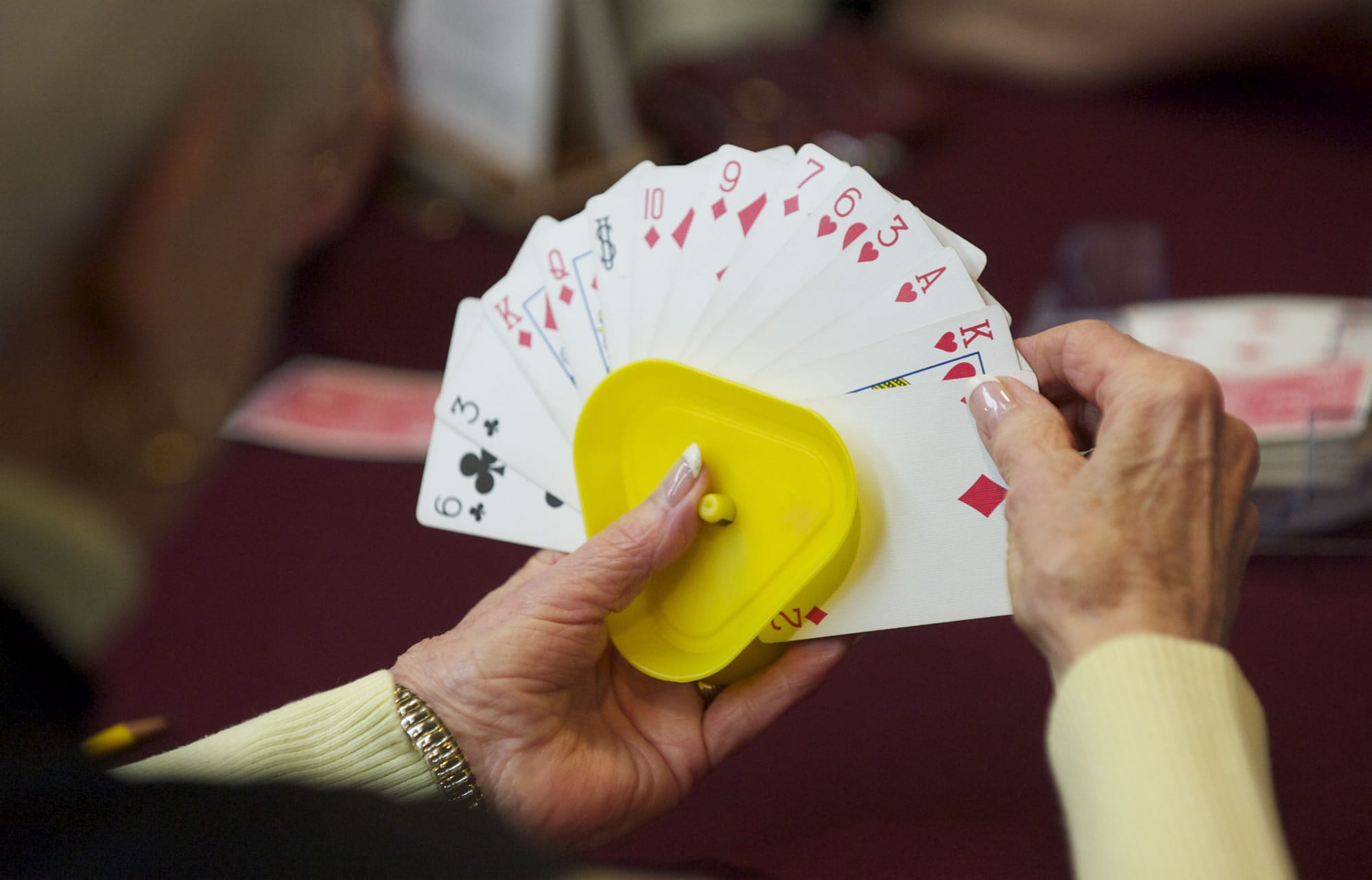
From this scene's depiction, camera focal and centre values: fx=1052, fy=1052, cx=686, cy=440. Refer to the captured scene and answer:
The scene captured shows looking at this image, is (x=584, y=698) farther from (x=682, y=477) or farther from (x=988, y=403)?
(x=988, y=403)

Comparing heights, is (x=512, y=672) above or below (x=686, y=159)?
below

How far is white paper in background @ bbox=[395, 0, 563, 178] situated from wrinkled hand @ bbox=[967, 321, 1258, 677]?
3.79 feet

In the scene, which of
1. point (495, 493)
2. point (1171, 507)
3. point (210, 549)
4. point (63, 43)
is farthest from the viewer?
point (63, 43)

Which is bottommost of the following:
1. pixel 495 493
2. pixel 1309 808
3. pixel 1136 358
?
pixel 1309 808

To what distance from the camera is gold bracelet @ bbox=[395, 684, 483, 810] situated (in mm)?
838

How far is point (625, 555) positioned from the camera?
834 mm

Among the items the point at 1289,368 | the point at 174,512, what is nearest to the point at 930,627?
the point at 1289,368

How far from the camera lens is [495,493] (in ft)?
3.17

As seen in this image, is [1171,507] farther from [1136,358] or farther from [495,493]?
[495,493]

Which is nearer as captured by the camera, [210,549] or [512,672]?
[512,672]

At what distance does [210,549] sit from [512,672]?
71 centimetres

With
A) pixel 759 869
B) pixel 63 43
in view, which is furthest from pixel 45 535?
pixel 759 869

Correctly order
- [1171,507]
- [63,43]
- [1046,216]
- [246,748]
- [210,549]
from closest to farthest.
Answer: [1171,507] < [246,748] < [210,549] < [1046,216] < [63,43]

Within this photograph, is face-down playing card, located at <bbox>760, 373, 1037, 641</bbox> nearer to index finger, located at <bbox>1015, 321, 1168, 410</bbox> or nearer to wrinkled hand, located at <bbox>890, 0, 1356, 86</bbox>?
index finger, located at <bbox>1015, 321, 1168, 410</bbox>
